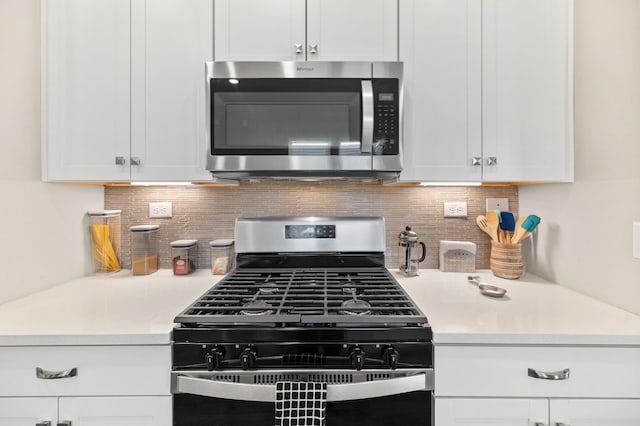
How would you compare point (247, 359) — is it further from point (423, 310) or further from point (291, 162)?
point (291, 162)

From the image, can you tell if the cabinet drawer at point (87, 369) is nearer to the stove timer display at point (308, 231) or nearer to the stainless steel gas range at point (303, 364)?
the stainless steel gas range at point (303, 364)

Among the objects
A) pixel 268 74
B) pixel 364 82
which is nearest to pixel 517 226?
pixel 364 82

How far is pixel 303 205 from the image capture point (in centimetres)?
177

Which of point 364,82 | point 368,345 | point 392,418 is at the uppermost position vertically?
point 364,82

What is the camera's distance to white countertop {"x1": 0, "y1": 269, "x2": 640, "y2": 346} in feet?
3.27

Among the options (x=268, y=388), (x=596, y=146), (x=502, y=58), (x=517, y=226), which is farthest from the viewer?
(x=517, y=226)

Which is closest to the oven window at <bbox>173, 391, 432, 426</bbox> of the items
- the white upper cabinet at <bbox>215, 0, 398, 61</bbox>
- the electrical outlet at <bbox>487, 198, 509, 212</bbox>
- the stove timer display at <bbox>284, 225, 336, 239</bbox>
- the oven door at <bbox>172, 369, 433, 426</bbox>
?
the oven door at <bbox>172, 369, 433, 426</bbox>

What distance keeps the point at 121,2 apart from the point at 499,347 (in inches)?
78.2

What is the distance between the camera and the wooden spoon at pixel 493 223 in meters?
1.64

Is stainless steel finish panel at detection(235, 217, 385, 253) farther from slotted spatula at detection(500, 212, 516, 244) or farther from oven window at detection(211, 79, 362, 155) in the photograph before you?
slotted spatula at detection(500, 212, 516, 244)

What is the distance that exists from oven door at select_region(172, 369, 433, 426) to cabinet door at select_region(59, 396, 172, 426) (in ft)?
0.14

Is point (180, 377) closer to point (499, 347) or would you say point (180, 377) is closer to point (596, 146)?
point (499, 347)

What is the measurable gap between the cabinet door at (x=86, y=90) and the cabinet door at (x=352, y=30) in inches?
32.2

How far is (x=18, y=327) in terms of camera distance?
1041 mm
